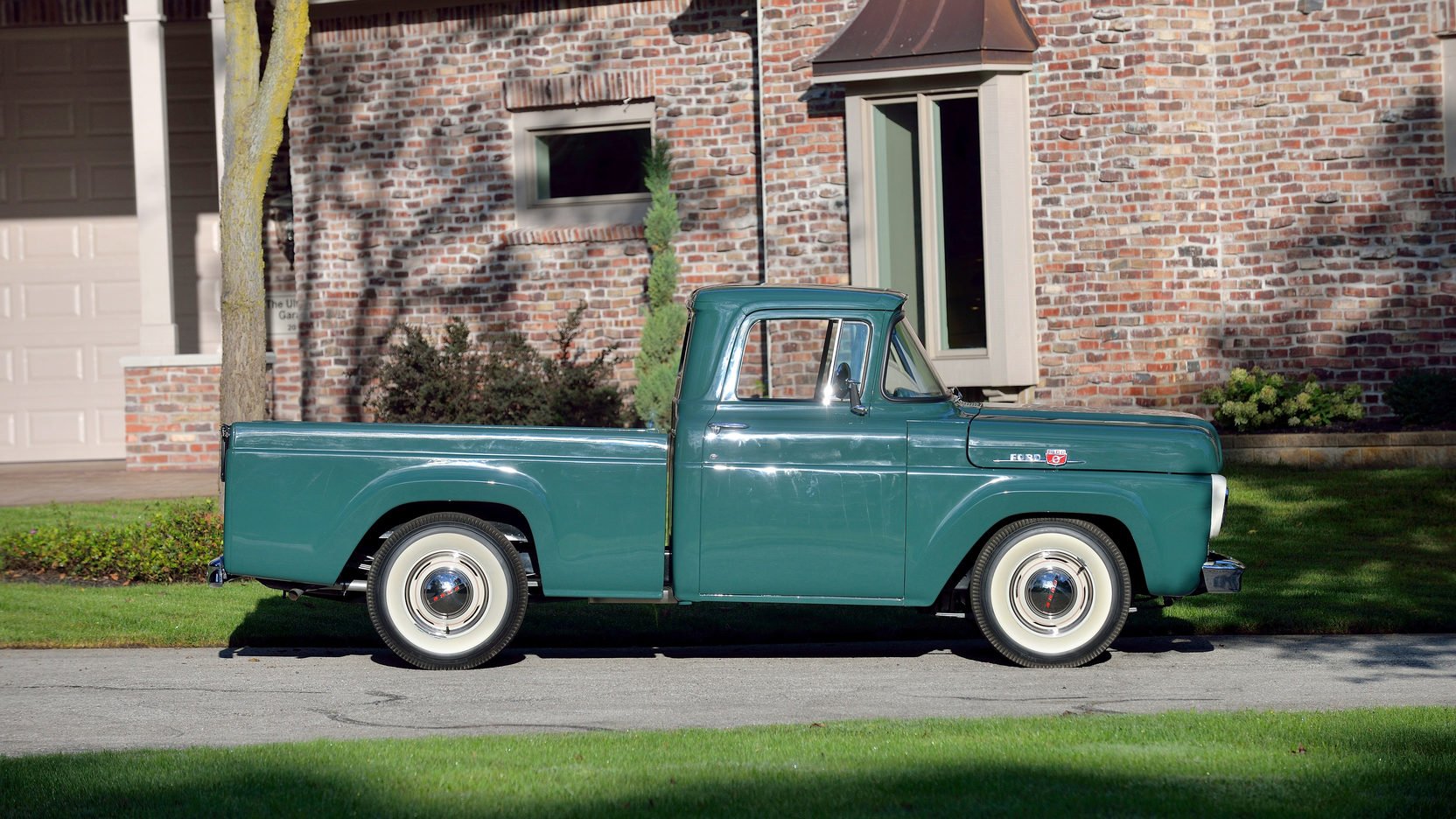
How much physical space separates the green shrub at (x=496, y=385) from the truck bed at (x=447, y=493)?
6886mm

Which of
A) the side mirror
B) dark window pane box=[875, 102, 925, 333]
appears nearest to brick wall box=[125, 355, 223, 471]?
dark window pane box=[875, 102, 925, 333]

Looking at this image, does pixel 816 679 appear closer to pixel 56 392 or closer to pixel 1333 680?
pixel 1333 680

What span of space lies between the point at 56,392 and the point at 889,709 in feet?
46.1

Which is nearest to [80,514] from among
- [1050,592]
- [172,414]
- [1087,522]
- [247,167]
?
[247,167]

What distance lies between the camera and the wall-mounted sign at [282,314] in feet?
56.0

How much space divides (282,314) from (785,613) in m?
10.0

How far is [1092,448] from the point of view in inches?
289

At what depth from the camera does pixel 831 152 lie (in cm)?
1411

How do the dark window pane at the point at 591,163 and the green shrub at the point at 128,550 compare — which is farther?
the dark window pane at the point at 591,163

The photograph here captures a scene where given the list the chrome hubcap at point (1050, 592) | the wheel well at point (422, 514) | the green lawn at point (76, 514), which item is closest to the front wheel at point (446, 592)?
the wheel well at point (422, 514)

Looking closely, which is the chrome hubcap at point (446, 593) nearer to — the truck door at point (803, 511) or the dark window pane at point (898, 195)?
the truck door at point (803, 511)

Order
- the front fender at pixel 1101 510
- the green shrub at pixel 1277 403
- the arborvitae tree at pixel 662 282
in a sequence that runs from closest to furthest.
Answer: the front fender at pixel 1101 510, the green shrub at pixel 1277 403, the arborvitae tree at pixel 662 282

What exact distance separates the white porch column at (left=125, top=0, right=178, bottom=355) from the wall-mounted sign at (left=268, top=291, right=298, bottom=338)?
1499 mm

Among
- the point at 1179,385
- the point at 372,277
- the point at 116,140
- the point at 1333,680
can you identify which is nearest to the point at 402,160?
the point at 372,277
